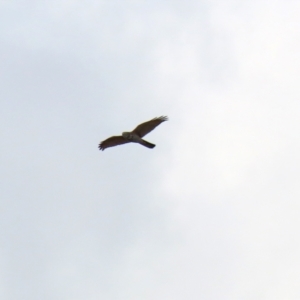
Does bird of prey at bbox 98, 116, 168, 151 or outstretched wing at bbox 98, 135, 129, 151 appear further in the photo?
outstretched wing at bbox 98, 135, 129, 151

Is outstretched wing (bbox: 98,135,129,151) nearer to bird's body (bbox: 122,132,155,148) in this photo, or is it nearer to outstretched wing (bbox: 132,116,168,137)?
bird's body (bbox: 122,132,155,148)

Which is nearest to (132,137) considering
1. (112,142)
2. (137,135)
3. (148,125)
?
(137,135)

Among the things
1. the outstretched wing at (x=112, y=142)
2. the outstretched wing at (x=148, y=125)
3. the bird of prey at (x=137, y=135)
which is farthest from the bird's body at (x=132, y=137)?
the outstretched wing at (x=112, y=142)

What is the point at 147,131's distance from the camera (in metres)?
62.4

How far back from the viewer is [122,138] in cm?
6241

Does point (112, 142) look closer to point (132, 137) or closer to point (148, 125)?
point (132, 137)

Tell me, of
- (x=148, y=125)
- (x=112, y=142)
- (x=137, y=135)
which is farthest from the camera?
(x=112, y=142)

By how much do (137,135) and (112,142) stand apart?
4.73 ft

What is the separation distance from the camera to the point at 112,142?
6288 cm

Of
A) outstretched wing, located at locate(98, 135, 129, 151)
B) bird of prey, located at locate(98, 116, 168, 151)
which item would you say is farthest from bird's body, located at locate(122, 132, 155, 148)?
outstretched wing, located at locate(98, 135, 129, 151)

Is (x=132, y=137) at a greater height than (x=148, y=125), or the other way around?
(x=148, y=125)

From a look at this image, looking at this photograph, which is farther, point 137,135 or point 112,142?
point 112,142

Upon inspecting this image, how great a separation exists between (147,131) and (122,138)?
1271mm

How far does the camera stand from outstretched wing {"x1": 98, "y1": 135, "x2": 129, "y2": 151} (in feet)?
205
